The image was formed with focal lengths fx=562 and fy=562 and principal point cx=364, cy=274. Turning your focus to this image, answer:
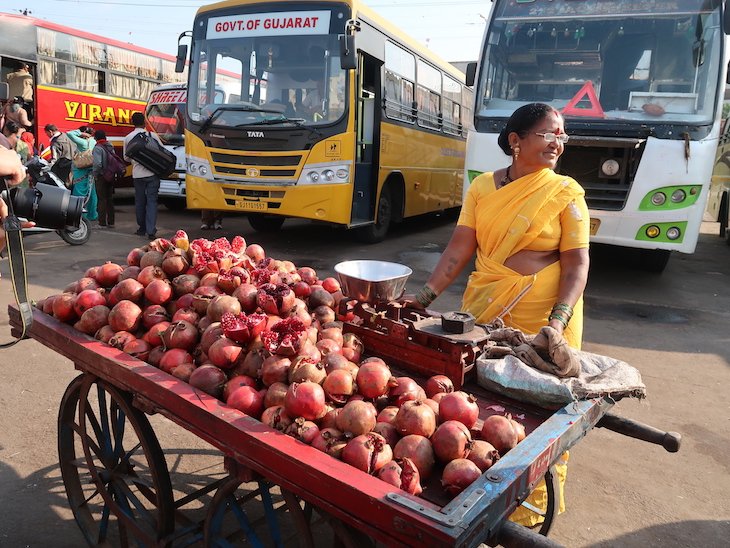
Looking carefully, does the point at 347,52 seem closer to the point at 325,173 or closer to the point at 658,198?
the point at 325,173

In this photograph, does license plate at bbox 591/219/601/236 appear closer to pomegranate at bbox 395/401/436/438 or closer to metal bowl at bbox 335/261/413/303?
metal bowl at bbox 335/261/413/303

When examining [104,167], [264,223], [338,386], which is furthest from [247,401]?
[264,223]

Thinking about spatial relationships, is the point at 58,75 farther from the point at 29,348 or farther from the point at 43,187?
the point at 43,187

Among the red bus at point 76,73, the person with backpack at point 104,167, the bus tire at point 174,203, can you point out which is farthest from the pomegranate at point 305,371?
the bus tire at point 174,203

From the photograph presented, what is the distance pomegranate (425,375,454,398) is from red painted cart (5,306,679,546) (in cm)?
15

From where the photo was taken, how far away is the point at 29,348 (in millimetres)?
4934

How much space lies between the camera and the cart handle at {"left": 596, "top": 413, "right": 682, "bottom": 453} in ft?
6.70

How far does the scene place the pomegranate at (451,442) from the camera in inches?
64.2

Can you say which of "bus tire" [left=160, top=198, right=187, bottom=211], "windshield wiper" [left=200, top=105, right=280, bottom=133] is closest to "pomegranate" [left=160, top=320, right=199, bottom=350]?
"windshield wiper" [left=200, top=105, right=280, bottom=133]

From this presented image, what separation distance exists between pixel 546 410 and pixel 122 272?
6.72 feet

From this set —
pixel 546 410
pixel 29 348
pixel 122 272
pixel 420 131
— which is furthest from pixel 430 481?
Result: pixel 420 131

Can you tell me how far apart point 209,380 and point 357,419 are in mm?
596

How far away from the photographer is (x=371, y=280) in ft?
7.55

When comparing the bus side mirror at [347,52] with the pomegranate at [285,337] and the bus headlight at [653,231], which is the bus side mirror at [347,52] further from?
the pomegranate at [285,337]
